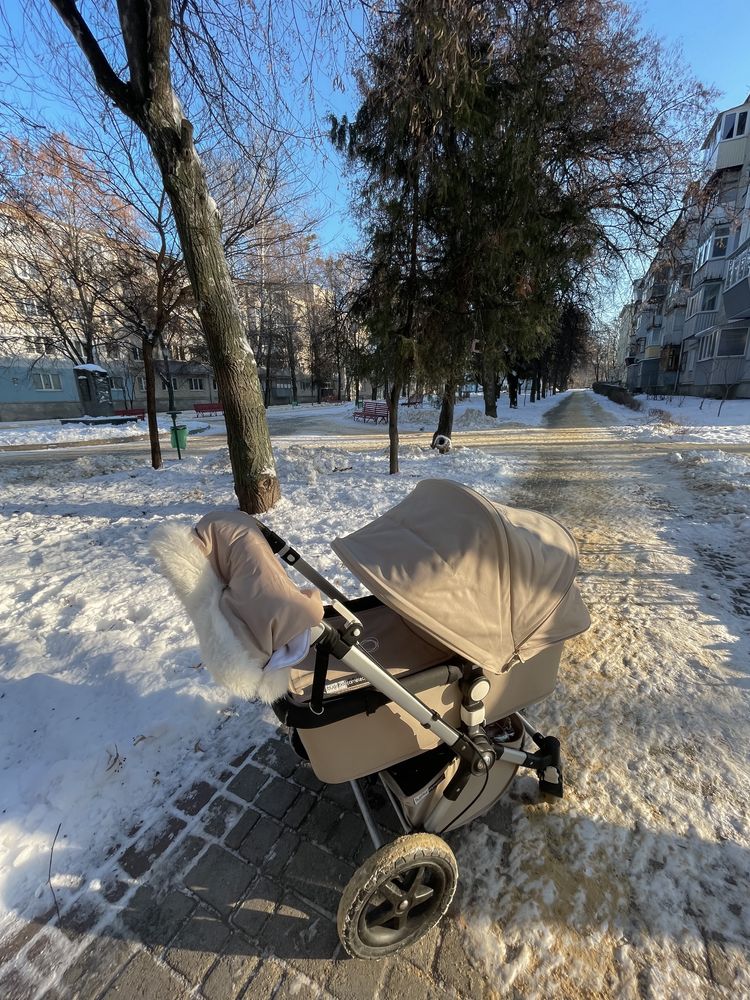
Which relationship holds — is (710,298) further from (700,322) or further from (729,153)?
(729,153)

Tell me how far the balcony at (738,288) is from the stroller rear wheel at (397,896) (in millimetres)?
34055

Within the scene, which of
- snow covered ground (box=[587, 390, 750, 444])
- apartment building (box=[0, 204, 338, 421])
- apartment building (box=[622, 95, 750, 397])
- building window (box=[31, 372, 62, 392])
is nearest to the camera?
apartment building (box=[0, 204, 338, 421])

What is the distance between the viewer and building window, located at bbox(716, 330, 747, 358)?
28170 millimetres

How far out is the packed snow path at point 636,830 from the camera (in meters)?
1.63

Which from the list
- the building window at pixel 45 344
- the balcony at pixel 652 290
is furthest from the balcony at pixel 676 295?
the building window at pixel 45 344

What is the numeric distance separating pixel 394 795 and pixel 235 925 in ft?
2.57

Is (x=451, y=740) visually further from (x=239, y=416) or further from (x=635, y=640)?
(x=239, y=416)

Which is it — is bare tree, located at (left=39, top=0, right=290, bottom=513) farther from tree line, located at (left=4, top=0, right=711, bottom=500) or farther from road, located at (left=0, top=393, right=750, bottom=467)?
road, located at (left=0, top=393, right=750, bottom=467)

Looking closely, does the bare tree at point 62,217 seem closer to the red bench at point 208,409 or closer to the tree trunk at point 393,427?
the tree trunk at point 393,427

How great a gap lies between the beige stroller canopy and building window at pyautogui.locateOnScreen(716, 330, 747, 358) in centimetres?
3568

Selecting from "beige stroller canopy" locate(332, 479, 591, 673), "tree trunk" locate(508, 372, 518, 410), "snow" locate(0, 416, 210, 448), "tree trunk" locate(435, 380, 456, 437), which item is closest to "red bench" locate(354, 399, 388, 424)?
"snow" locate(0, 416, 210, 448)

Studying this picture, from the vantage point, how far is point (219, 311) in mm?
5539

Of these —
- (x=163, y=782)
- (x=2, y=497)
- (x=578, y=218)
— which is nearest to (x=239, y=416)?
(x=163, y=782)

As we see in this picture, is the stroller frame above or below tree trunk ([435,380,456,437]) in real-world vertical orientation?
below
